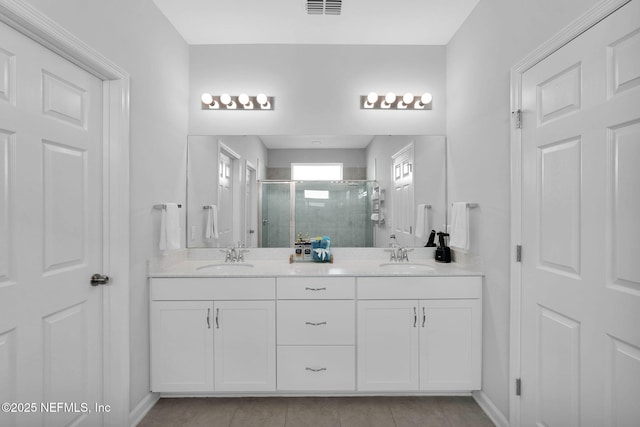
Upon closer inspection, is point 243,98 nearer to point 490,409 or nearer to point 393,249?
point 393,249

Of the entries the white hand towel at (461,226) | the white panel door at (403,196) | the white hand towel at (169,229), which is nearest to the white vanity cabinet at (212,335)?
the white hand towel at (169,229)

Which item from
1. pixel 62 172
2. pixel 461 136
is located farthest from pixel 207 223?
pixel 461 136

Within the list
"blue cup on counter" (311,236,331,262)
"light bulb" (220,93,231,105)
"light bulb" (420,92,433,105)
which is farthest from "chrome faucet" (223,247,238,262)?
"light bulb" (420,92,433,105)

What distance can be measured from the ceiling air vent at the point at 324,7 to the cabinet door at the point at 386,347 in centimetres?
194

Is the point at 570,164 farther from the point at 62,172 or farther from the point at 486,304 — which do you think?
the point at 62,172

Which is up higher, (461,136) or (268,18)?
(268,18)

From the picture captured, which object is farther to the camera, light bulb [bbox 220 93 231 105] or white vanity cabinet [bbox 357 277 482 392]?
light bulb [bbox 220 93 231 105]

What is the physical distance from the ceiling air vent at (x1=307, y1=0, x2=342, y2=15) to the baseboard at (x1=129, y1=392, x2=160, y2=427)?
8.86ft

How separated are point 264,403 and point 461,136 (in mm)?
2292

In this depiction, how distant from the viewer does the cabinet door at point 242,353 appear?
6.69ft

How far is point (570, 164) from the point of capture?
1364mm

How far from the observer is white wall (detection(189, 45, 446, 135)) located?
8.61 ft

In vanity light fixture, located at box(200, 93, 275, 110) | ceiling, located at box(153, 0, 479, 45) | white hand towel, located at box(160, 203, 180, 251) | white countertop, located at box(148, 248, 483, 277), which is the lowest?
white countertop, located at box(148, 248, 483, 277)

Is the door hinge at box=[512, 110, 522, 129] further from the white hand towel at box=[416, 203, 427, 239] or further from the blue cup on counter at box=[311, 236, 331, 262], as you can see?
the blue cup on counter at box=[311, 236, 331, 262]
